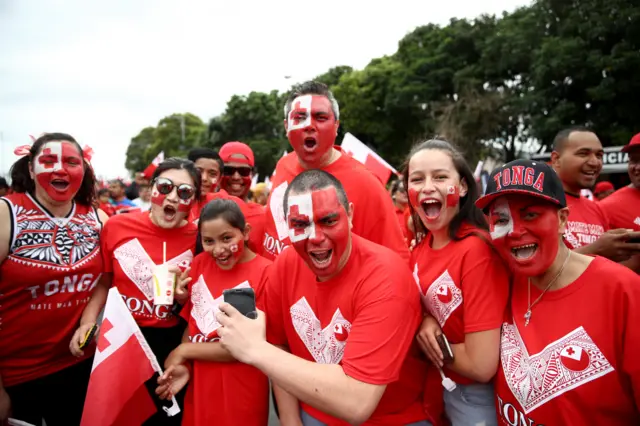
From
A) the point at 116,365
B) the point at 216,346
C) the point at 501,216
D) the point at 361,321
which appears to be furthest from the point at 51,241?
the point at 501,216

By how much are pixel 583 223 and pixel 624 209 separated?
→ 0.58 meters

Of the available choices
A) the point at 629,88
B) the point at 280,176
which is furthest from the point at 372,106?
the point at 280,176

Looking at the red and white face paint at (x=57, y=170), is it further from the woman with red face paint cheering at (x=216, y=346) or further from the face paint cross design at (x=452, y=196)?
the face paint cross design at (x=452, y=196)

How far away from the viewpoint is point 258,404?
2.94 meters

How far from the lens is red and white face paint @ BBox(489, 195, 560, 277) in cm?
221

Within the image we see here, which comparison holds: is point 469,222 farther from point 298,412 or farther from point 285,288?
point 298,412

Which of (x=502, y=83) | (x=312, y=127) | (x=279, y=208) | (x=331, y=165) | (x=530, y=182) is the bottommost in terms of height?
(x=279, y=208)

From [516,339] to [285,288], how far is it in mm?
1214

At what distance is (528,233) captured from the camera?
7.33 ft

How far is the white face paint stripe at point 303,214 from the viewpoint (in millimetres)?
2314

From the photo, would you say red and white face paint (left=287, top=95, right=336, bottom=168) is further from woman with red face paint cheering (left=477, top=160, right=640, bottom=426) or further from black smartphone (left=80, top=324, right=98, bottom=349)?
black smartphone (left=80, top=324, right=98, bottom=349)

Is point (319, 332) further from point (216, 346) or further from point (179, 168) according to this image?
point (179, 168)

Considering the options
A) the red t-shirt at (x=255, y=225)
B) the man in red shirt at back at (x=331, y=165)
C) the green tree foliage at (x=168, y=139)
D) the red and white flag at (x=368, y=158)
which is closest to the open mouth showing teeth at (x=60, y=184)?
the red t-shirt at (x=255, y=225)

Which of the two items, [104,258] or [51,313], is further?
[104,258]
